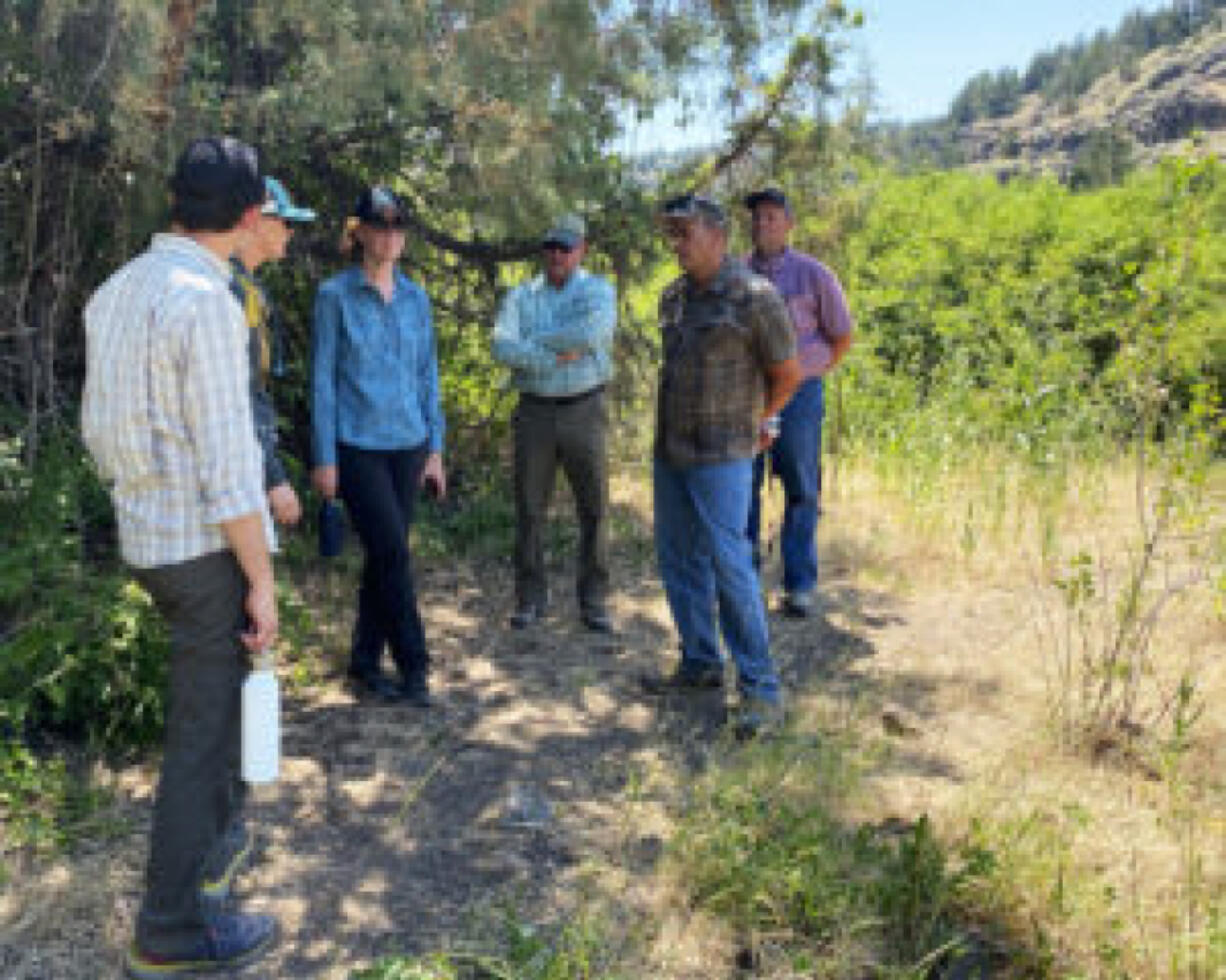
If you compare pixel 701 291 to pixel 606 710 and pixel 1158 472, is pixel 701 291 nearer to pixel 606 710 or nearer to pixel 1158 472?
pixel 606 710

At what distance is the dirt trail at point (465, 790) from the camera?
8.75ft

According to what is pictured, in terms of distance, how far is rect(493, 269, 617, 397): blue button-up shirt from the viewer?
4.40 metres

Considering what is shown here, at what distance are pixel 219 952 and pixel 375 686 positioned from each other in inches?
64.8

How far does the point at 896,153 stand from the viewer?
5.94m

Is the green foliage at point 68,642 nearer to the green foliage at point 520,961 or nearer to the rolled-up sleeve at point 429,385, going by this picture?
the rolled-up sleeve at point 429,385

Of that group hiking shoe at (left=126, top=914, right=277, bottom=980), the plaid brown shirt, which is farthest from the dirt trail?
the plaid brown shirt

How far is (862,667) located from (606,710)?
1139 millimetres

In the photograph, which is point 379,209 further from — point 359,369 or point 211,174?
point 211,174

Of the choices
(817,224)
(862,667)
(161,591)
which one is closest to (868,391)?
(817,224)

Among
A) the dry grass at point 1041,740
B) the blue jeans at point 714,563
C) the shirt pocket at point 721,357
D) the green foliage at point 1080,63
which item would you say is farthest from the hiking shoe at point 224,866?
the green foliage at point 1080,63

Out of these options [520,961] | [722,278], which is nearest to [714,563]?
[722,278]

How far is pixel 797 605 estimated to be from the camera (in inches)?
196

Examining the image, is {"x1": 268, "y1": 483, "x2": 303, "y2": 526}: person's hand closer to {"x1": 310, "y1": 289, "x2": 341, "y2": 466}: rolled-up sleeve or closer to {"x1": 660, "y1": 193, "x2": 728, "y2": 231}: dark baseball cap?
{"x1": 310, "y1": 289, "x2": 341, "y2": 466}: rolled-up sleeve

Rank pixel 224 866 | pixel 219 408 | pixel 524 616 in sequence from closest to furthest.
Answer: pixel 219 408, pixel 224 866, pixel 524 616
